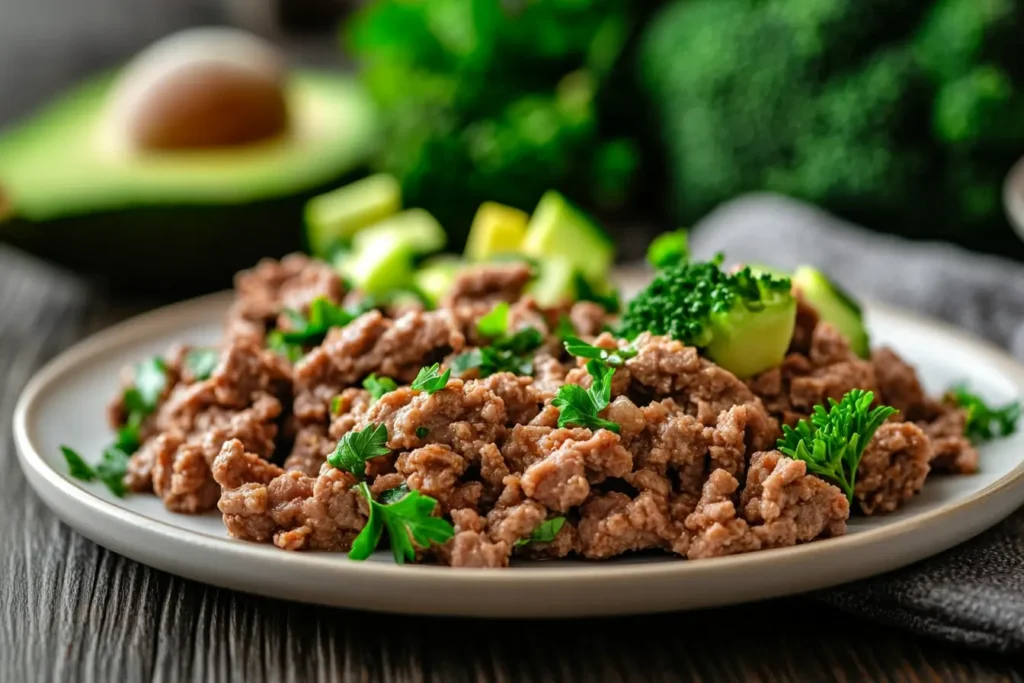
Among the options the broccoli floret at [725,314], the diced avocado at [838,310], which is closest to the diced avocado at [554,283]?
the broccoli floret at [725,314]

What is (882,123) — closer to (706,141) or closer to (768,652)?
(706,141)

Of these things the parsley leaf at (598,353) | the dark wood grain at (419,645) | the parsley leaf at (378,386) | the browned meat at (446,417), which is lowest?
the dark wood grain at (419,645)

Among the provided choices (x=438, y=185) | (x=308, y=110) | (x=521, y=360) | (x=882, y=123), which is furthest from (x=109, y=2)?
(x=521, y=360)

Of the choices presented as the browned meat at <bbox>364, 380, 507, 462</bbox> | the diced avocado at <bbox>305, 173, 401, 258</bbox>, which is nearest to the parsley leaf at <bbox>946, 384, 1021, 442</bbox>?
the browned meat at <bbox>364, 380, 507, 462</bbox>

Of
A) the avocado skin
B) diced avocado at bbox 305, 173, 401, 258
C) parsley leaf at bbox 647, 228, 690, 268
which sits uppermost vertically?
parsley leaf at bbox 647, 228, 690, 268

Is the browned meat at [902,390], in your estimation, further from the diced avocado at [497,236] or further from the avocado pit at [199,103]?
the avocado pit at [199,103]

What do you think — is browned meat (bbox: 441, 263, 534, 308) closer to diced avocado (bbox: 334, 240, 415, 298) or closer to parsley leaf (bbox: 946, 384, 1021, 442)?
diced avocado (bbox: 334, 240, 415, 298)
